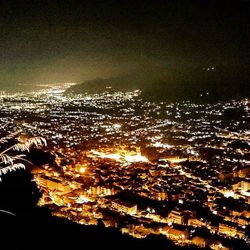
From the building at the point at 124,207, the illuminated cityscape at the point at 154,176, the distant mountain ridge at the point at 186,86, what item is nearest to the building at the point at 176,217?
the illuminated cityscape at the point at 154,176

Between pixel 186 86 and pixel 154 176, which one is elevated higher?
pixel 186 86

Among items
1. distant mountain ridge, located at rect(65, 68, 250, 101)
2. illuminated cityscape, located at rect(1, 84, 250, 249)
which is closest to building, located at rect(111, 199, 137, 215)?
illuminated cityscape, located at rect(1, 84, 250, 249)

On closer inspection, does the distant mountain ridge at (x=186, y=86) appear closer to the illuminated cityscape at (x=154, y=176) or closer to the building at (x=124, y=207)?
the illuminated cityscape at (x=154, y=176)

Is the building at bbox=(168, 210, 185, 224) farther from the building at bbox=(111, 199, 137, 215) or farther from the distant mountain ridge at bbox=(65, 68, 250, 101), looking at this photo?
the distant mountain ridge at bbox=(65, 68, 250, 101)

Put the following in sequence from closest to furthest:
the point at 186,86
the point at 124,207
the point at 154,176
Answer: the point at 124,207 → the point at 154,176 → the point at 186,86

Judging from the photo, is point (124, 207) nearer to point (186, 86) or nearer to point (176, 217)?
point (176, 217)

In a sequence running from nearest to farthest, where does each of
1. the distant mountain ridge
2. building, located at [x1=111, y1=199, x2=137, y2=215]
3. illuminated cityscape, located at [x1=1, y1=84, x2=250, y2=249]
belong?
illuminated cityscape, located at [x1=1, y1=84, x2=250, y2=249] < building, located at [x1=111, y1=199, x2=137, y2=215] < the distant mountain ridge

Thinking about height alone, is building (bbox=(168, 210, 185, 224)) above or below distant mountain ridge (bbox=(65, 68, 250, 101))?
below

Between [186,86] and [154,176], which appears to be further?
[186,86]

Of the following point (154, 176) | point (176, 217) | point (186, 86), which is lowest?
point (176, 217)

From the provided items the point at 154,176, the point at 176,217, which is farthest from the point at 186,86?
the point at 176,217
